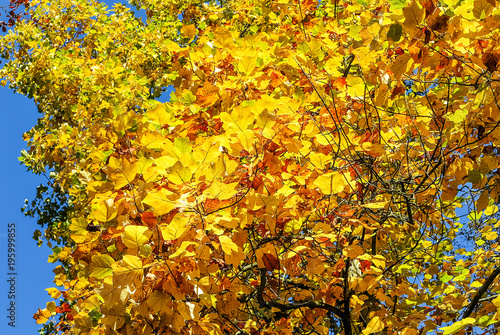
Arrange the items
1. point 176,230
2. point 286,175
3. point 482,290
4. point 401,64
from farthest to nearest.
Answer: point 482,290 → point 286,175 → point 401,64 → point 176,230

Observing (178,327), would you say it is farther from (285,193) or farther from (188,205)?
(285,193)

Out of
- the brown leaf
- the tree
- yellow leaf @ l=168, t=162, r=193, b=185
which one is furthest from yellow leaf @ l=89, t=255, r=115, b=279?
the brown leaf

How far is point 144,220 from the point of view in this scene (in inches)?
74.6

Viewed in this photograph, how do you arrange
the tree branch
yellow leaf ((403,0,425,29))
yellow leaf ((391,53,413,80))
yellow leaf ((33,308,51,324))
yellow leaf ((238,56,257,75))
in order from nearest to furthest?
1. yellow leaf ((403,0,425,29))
2. yellow leaf ((391,53,413,80))
3. yellow leaf ((238,56,257,75))
4. the tree branch
5. yellow leaf ((33,308,51,324))

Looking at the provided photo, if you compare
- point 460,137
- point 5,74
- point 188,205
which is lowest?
point 188,205

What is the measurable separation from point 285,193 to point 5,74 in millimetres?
7359

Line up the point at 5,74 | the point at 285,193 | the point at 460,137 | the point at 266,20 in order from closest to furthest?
1. the point at 285,193
2. the point at 460,137
3. the point at 266,20
4. the point at 5,74

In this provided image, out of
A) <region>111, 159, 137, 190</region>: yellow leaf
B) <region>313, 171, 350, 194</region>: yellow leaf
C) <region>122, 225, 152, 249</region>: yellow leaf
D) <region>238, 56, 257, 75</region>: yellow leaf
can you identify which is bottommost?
<region>122, 225, 152, 249</region>: yellow leaf

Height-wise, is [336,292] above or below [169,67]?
below

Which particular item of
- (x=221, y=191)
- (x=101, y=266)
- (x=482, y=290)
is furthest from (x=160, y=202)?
(x=482, y=290)

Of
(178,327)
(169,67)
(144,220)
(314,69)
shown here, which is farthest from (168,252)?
(169,67)

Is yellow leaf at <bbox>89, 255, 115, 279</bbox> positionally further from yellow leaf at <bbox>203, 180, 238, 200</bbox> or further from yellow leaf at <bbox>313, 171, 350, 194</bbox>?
yellow leaf at <bbox>313, 171, 350, 194</bbox>

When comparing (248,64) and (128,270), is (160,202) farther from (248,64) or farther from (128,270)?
(248,64)

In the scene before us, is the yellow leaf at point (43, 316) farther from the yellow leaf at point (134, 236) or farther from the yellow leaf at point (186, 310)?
the yellow leaf at point (134, 236)
